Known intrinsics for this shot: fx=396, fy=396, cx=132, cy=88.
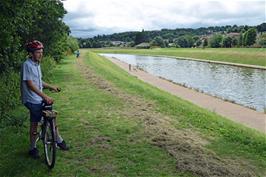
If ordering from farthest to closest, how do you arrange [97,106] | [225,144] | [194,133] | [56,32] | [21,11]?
[56,32] → [97,106] → [21,11] → [194,133] → [225,144]

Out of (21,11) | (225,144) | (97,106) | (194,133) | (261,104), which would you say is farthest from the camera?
(261,104)

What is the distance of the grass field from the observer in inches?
247

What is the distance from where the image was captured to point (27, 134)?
841 cm

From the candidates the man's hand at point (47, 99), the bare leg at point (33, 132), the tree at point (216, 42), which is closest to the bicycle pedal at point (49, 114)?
the man's hand at point (47, 99)

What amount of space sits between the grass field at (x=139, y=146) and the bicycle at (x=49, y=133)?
0.21m

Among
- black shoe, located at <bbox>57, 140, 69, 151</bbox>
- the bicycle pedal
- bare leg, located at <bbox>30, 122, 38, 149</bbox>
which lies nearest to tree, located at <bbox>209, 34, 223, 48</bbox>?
black shoe, located at <bbox>57, 140, 69, 151</bbox>

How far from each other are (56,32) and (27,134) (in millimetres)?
15449

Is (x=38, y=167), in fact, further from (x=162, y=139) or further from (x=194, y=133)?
(x=194, y=133)

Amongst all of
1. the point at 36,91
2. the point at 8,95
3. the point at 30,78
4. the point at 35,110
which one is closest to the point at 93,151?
the point at 35,110

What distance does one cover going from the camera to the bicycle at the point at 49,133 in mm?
5992

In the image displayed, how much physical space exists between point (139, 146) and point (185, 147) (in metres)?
0.89

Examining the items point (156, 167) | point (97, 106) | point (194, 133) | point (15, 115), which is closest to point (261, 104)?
point (97, 106)

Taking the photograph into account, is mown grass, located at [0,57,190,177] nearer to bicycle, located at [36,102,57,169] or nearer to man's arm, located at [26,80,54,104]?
bicycle, located at [36,102,57,169]

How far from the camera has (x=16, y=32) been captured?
15.0m
